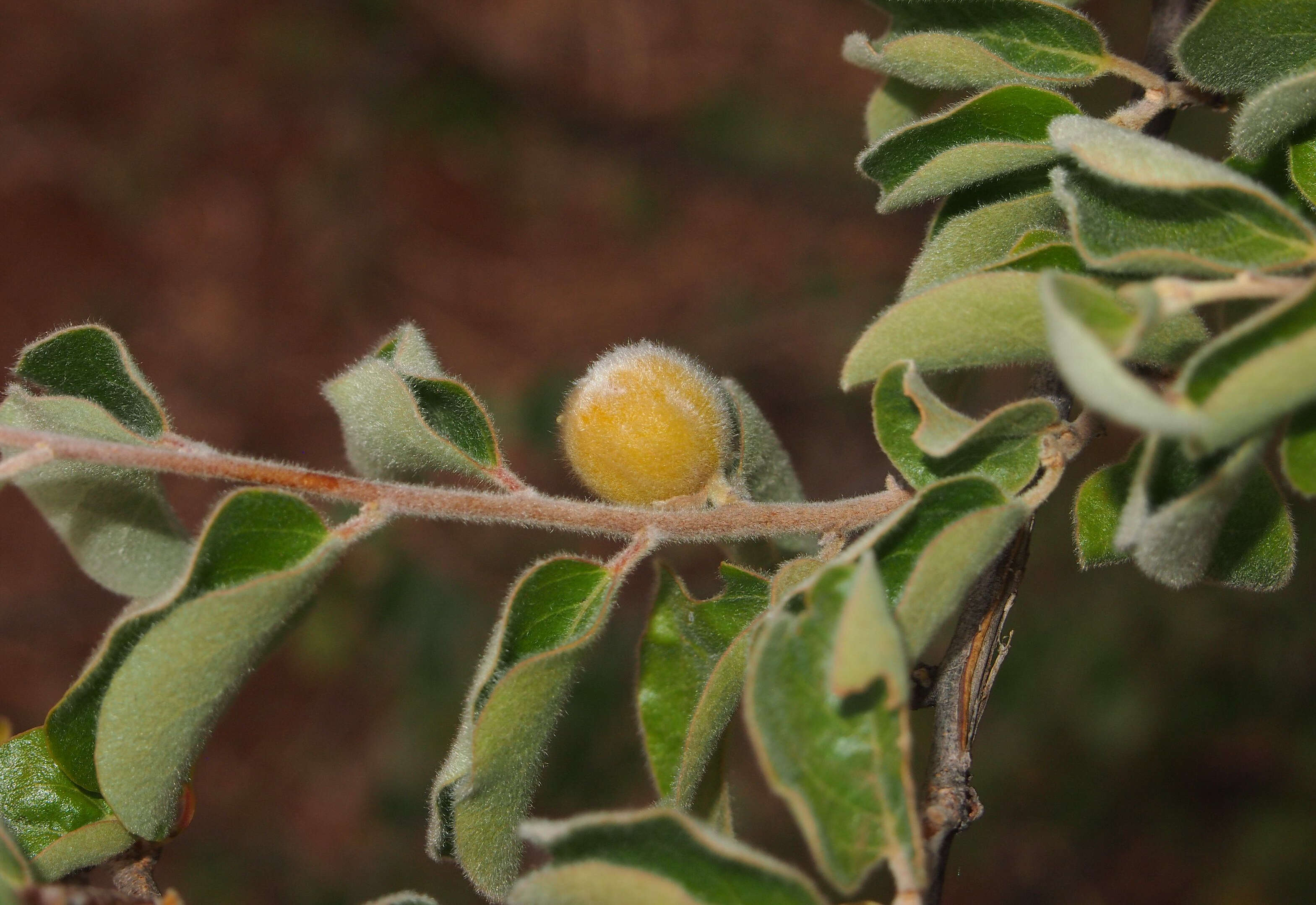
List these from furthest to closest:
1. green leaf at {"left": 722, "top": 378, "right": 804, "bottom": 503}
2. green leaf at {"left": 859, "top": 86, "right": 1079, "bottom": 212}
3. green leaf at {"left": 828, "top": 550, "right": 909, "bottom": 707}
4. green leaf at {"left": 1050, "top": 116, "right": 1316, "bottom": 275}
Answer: green leaf at {"left": 722, "top": 378, "right": 804, "bottom": 503}
green leaf at {"left": 859, "top": 86, "right": 1079, "bottom": 212}
green leaf at {"left": 1050, "top": 116, "right": 1316, "bottom": 275}
green leaf at {"left": 828, "top": 550, "right": 909, "bottom": 707}

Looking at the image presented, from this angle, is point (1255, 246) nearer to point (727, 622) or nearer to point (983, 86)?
point (983, 86)

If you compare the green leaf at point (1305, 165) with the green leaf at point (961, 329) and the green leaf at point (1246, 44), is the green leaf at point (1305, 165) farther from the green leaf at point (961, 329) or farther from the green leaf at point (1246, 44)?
the green leaf at point (961, 329)

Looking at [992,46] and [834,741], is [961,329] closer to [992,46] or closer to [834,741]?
[834,741]

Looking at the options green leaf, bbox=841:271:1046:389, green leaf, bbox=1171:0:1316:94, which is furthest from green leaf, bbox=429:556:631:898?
green leaf, bbox=1171:0:1316:94

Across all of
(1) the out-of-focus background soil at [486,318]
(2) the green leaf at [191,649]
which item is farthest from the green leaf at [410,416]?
(1) the out-of-focus background soil at [486,318]

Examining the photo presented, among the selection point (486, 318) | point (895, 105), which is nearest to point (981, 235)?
point (895, 105)

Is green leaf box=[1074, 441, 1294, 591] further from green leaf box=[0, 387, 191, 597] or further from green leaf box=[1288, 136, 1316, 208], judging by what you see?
green leaf box=[0, 387, 191, 597]
